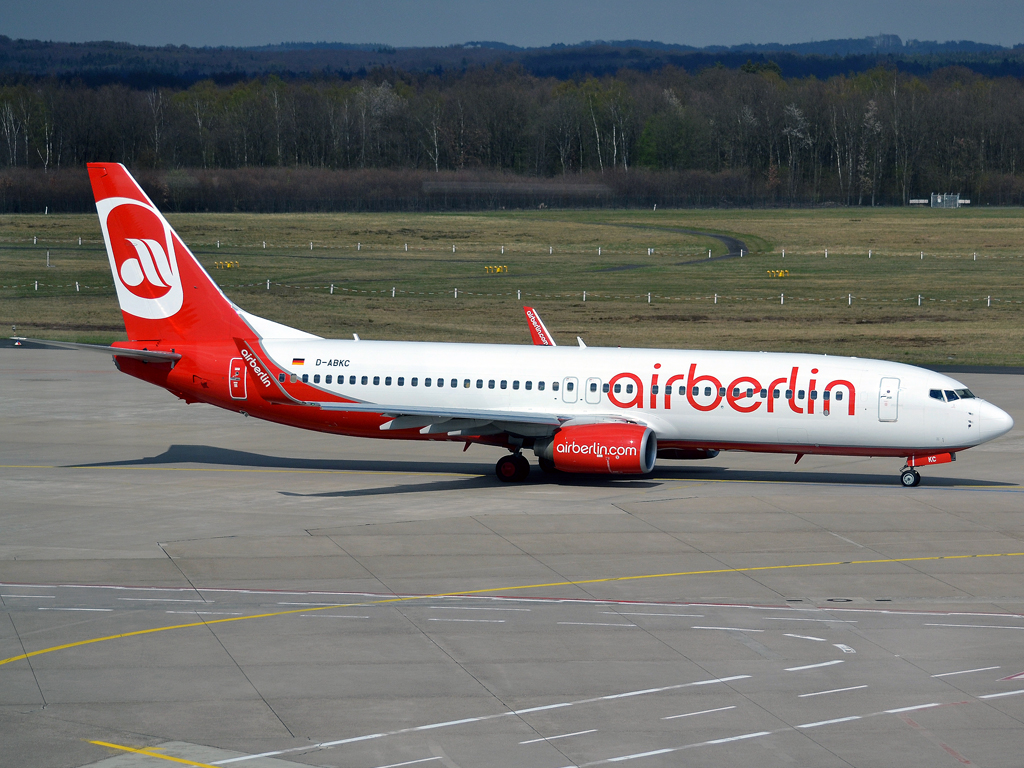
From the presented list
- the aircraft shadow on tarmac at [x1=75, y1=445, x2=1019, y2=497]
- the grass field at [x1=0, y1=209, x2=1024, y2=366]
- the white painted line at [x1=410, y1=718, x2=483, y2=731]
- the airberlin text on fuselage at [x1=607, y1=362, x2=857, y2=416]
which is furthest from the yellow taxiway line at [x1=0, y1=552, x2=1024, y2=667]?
the grass field at [x1=0, y1=209, x2=1024, y2=366]

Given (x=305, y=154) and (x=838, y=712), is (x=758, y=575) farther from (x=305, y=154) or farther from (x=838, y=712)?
(x=305, y=154)

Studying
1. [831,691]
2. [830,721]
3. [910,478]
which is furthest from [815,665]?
[910,478]

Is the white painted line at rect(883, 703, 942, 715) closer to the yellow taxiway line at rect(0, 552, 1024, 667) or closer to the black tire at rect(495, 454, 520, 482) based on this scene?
the yellow taxiway line at rect(0, 552, 1024, 667)

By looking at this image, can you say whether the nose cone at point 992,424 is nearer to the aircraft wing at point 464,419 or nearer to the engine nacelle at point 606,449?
the engine nacelle at point 606,449

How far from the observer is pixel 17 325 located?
77.2 metres

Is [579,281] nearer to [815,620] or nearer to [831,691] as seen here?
[815,620]

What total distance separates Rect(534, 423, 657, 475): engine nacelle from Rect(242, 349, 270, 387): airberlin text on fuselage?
31.6ft

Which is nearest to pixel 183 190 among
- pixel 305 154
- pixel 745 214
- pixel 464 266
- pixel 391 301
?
pixel 391 301

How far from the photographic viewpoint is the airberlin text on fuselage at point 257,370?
37406mm

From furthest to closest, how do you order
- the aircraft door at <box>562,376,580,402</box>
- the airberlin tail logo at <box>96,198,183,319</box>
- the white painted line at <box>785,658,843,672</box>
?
the airberlin tail logo at <box>96,198,183,319</box> < the aircraft door at <box>562,376,580,402</box> < the white painted line at <box>785,658,843,672</box>

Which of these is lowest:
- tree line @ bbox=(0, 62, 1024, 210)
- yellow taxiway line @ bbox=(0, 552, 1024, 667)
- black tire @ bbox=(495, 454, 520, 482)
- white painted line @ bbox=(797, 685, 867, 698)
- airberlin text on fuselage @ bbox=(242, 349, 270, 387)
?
yellow taxiway line @ bbox=(0, 552, 1024, 667)

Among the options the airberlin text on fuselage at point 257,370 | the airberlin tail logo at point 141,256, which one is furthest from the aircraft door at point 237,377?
the airberlin tail logo at point 141,256

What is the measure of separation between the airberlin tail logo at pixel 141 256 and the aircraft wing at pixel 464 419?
728 centimetres

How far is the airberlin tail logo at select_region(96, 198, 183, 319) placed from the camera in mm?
38781
